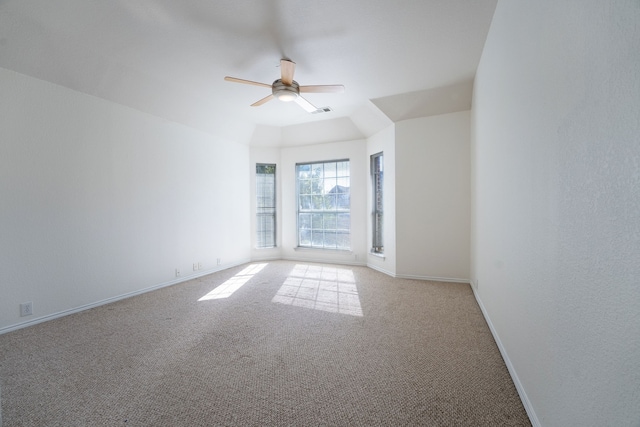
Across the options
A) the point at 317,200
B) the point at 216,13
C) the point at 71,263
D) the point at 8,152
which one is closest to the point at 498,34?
the point at 216,13

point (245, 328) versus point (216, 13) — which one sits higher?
point (216, 13)

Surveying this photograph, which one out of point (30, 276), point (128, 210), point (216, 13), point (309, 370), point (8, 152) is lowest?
point (309, 370)

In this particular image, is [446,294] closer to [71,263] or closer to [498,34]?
[498,34]

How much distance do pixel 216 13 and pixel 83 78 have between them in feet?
6.02

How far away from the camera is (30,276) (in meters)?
2.51

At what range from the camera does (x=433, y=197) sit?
3.89 m

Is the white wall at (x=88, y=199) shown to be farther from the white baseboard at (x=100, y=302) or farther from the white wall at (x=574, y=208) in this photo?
the white wall at (x=574, y=208)

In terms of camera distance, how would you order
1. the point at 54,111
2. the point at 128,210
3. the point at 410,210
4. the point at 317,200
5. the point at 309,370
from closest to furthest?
the point at 309,370 → the point at 54,111 → the point at 128,210 → the point at 410,210 → the point at 317,200

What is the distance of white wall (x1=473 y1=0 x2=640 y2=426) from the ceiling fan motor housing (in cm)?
193

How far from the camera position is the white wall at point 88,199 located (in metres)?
2.43

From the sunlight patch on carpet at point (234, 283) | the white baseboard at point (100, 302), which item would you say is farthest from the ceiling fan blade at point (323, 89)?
the white baseboard at point (100, 302)

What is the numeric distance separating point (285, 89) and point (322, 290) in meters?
2.61

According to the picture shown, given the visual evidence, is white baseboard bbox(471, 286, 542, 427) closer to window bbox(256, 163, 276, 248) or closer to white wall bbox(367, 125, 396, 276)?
white wall bbox(367, 125, 396, 276)

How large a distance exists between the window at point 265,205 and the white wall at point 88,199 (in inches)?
51.4
